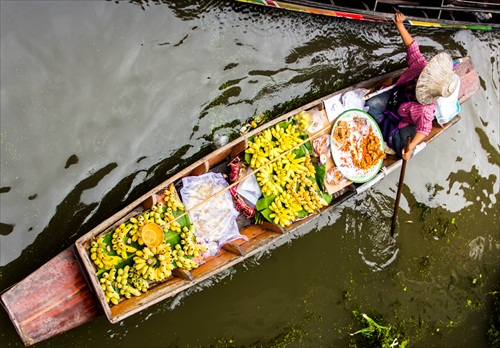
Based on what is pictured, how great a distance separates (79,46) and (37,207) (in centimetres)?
190

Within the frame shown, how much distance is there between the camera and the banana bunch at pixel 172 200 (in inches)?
212

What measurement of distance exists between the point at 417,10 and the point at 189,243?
4751 mm

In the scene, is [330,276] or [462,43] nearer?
[330,276]

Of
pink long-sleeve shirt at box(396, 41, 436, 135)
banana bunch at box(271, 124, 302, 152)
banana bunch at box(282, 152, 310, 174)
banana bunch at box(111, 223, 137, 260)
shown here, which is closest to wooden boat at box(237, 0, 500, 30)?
pink long-sleeve shirt at box(396, 41, 436, 135)

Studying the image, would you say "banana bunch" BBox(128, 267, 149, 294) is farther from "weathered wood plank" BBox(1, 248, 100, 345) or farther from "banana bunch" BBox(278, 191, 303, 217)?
"banana bunch" BBox(278, 191, 303, 217)

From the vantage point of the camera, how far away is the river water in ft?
18.2

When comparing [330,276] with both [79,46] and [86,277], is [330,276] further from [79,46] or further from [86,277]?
[79,46]

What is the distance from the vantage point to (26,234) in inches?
216

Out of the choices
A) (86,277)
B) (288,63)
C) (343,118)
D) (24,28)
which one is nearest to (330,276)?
(343,118)

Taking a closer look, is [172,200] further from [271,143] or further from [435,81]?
[435,81]

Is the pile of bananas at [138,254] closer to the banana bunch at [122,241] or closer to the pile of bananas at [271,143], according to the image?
the banana bunch at [122,241]

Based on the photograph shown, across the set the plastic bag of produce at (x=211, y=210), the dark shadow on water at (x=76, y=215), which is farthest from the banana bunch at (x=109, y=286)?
the plastic bag of produce at (x=211, y=210)

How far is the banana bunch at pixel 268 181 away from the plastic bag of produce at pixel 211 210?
1.42 ft

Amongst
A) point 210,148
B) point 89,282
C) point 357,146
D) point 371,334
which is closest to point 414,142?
point 357,146
